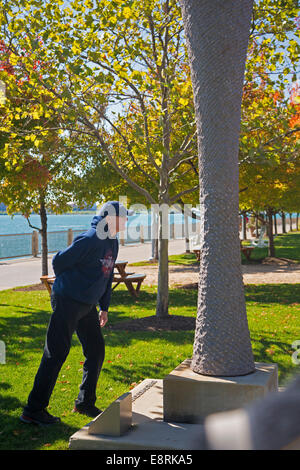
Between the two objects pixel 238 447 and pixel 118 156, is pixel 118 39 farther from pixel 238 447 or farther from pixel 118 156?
pixel 238 447

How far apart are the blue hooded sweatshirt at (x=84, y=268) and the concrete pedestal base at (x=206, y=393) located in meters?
1.06

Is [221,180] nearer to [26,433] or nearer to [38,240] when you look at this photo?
[26,433]

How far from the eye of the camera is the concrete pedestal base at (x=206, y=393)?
4277mm

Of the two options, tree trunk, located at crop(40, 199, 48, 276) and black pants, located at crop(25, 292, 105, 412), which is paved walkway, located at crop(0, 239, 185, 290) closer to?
tree trunk, located at crop(40, 199, 48, 276)

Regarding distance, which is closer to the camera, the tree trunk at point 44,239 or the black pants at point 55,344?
the black pants at point 55,344

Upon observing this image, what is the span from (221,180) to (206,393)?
5.83ft

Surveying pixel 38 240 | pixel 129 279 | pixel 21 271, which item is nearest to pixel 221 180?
pixel 129 279

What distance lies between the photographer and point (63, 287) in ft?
15.9

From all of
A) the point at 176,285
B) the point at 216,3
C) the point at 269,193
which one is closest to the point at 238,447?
the point at 216,3

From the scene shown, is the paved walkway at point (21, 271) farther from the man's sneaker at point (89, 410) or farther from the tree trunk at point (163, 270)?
the man's sneaker at point (89, 410)

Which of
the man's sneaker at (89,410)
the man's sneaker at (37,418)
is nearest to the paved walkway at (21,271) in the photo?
the man's sneaker at (89,410)

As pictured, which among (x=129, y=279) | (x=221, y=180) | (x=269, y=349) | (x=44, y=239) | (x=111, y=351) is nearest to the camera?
(x=221, y=180)

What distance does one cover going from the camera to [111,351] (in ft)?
25.3

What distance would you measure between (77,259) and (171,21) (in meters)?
6.88
